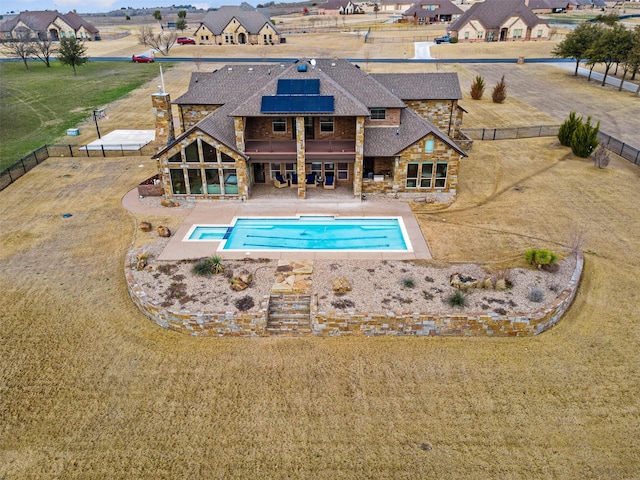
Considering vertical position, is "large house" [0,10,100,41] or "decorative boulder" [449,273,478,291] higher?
"large house" [0,10,100,41]

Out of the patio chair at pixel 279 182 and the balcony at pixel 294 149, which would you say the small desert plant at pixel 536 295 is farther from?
the patio chair at pixel 279 182

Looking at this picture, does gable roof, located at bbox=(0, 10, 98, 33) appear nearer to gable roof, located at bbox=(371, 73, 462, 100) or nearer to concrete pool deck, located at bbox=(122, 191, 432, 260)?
concrete pool deck, located at bbox=(122, 191, 432, 260)

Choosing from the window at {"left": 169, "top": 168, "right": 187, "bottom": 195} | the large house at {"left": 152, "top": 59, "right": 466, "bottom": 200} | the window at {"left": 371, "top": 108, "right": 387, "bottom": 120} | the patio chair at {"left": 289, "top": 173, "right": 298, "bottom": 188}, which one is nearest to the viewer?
the large house at {"left": 152, "top": 59, "right": 466, "bottom": 200}

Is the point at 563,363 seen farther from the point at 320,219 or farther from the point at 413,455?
the point at 320,219

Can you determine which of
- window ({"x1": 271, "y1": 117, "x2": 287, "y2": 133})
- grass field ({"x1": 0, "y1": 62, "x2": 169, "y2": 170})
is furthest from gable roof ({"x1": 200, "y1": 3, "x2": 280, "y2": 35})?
window ({"x1": 271, "y1": 117, "x2": 287, "y2": 133})

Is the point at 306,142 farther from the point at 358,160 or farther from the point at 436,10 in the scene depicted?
the point at 436,10

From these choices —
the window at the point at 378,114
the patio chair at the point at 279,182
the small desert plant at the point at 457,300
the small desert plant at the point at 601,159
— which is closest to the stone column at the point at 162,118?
the patio chair at the point at 279,182
